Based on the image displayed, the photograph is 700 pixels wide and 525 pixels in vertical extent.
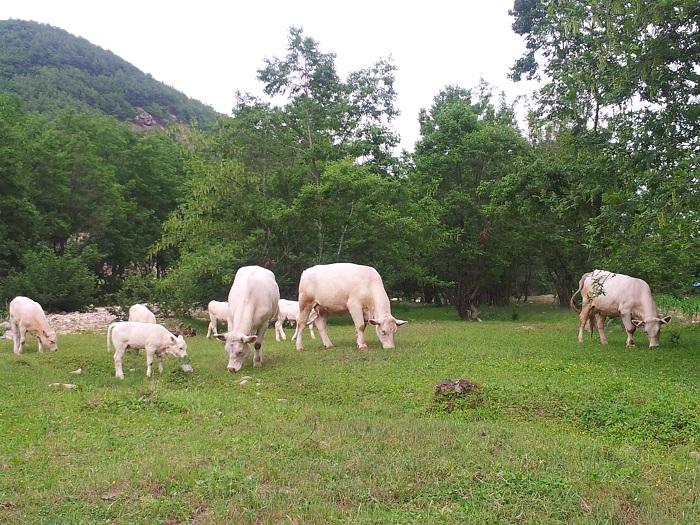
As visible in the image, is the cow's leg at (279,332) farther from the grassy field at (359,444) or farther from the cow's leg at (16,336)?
the cow's leg at (16,336)

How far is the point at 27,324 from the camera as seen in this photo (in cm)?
1505

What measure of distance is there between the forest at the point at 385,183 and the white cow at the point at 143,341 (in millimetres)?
9150

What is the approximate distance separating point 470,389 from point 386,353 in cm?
473

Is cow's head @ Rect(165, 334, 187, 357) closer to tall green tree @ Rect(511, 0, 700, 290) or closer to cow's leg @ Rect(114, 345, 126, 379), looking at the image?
cow's leg @ Rect(114, 345, 126, 379)

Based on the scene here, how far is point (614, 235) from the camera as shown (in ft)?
38.3

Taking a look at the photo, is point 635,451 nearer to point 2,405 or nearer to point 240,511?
point 240,511

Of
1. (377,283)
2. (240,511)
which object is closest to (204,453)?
(240,511)

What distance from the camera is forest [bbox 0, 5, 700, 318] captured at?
1162 centimetres

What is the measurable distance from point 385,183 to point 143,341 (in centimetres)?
1540

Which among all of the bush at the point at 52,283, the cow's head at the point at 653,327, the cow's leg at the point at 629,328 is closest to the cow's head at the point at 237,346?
the cow's leg at the point at 629,328

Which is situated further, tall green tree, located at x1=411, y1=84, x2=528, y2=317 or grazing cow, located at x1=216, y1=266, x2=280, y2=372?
tall green tree, located at x1=411, y1=84, x2=528, y2=317

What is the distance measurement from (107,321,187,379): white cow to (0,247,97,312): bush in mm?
18171

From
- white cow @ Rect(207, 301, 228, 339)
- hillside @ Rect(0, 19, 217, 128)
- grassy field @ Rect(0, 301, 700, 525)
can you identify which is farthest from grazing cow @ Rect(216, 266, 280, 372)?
hillside @ Rect(0, 19, 217, 128)

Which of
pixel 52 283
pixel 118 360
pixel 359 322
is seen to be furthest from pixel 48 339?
pixel 52 283
